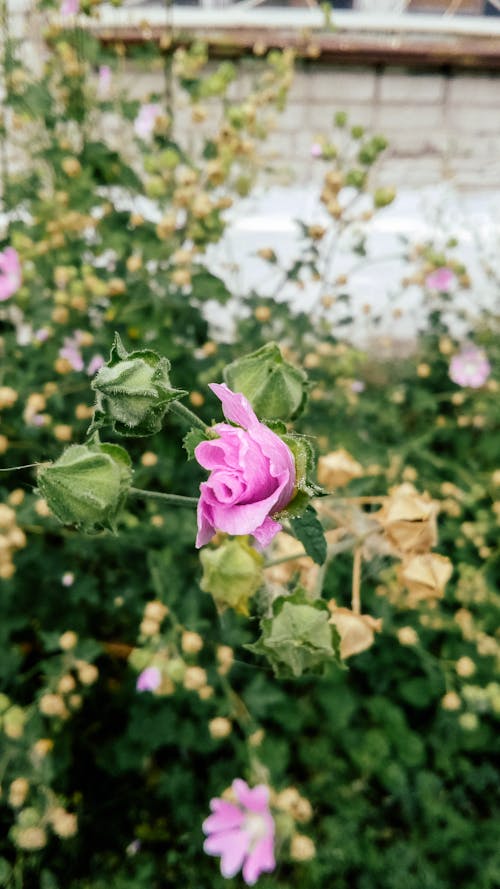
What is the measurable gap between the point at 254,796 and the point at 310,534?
73 cm

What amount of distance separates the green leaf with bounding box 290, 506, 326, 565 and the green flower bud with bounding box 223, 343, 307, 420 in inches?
5.3

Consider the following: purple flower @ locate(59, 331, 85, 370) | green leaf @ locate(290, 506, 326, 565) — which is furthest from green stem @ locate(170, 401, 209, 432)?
purple flower @ locate(59, 331, 85, 370)

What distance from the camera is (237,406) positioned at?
55cm

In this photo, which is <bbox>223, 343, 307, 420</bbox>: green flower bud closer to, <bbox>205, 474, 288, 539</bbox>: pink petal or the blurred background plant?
<bbox>205, 474, 288, 539</bbox>: pink petal

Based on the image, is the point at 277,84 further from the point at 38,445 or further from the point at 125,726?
the point at 125,726

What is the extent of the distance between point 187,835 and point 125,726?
0.92 ft

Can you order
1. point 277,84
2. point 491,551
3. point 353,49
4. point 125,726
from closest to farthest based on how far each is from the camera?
1. point 125,726
2. point 491,551
3. point 277,84
4. point 353,49

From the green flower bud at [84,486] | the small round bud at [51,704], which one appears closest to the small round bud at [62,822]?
the small round bud at [51,704]

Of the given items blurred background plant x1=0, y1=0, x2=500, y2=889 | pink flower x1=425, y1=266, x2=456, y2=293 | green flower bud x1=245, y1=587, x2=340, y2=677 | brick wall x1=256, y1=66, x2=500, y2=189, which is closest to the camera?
green flower bud x1=245, y1=587, x2=340, y2=677

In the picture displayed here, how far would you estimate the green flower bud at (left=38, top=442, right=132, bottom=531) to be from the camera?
25.5 inches

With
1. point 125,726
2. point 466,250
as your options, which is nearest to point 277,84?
point 466,250

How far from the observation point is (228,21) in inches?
129

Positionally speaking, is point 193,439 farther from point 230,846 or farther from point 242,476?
point 230,846

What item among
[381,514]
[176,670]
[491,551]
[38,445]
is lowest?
[491,551]
